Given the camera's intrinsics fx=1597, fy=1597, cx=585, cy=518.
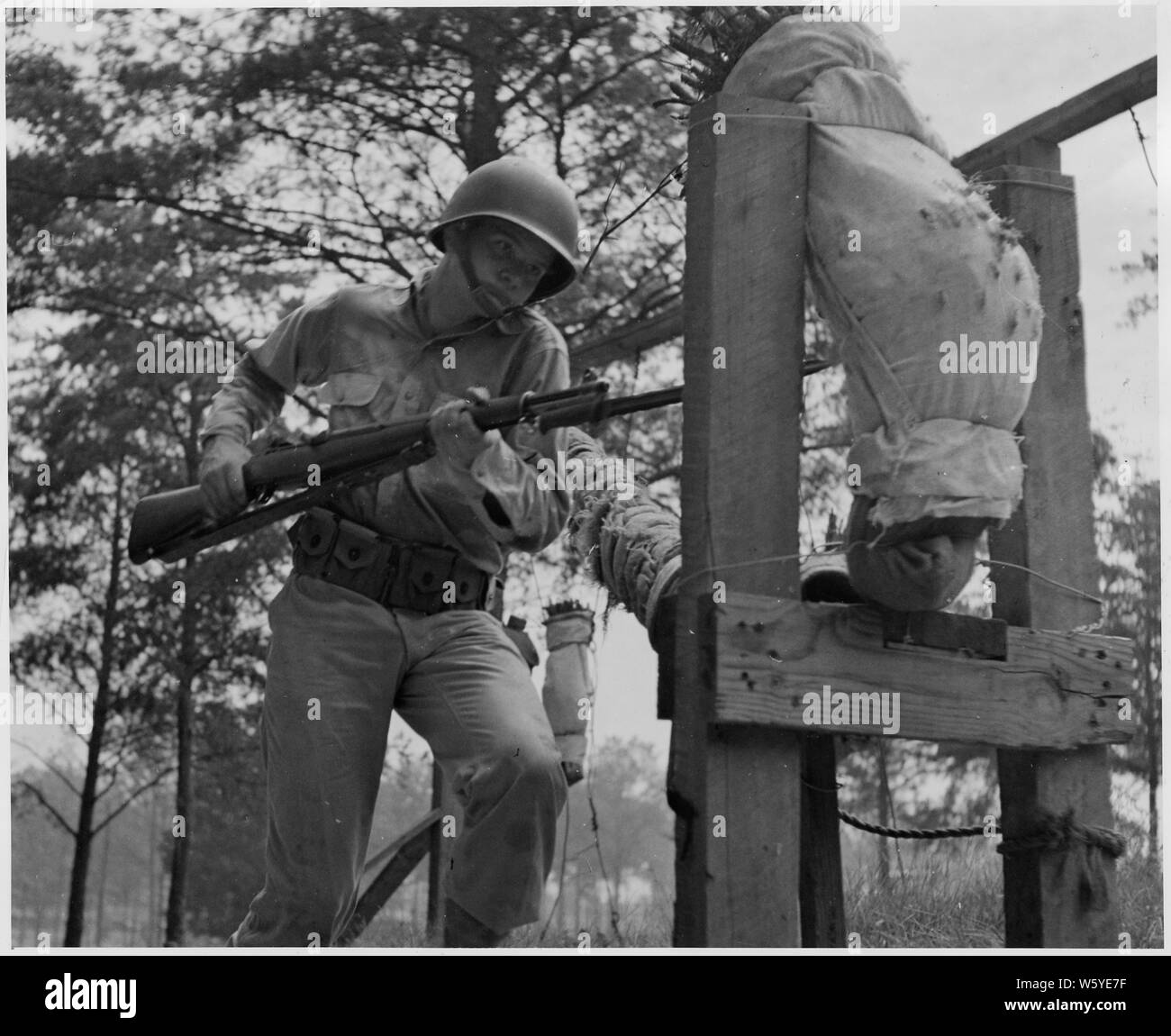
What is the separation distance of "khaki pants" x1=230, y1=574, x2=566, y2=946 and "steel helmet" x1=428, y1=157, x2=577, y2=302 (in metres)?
1.03

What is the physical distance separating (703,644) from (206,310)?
6.31m

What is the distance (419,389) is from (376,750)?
986 mm

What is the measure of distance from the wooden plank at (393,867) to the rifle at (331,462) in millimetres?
3420

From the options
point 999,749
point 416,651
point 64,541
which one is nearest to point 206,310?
point 64,541

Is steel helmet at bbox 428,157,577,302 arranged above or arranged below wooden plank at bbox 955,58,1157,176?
A: below

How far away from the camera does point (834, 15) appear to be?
158 inches

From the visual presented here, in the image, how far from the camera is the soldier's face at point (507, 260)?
428 centimetres

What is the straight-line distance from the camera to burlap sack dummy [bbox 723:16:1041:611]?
3600mm

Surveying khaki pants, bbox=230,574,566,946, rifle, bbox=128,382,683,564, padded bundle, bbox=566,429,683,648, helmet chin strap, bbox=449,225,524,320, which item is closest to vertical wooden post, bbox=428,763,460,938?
padded bundle, bbox=566,429,683,648

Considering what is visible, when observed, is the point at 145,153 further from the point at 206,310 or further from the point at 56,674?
the point at 56,674

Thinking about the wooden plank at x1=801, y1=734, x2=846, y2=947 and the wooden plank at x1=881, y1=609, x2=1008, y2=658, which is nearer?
the wooden plank at x1=881, y1=609, x2=1008, y2=658

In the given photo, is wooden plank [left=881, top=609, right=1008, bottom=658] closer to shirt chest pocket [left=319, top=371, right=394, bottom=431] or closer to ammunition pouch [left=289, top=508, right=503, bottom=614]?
ammunition pouch [left=289, top=508, right=503, bottom=614]

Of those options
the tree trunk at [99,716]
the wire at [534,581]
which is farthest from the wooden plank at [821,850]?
the tree trunk at [99,716]
